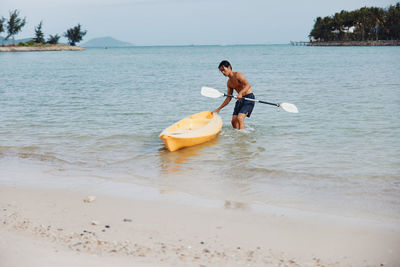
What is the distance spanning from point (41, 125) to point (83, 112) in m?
2.40

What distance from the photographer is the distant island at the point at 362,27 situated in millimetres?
98375

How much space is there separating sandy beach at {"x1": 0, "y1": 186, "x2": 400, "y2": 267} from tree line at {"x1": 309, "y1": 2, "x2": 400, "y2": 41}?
10269 centimetres

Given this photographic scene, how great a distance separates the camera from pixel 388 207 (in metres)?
4.77

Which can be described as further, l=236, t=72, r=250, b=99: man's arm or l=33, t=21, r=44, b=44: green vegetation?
l=33, t=21, r=44, b=44: green vegetation

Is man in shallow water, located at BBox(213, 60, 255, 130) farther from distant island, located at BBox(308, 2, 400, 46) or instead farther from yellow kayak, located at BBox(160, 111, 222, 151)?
distant island, located at BBox(308, 2, 400, 46)

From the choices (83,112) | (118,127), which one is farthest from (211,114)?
(83,112)

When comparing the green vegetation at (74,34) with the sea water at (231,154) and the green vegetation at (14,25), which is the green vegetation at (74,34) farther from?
the sea water at (231,154)

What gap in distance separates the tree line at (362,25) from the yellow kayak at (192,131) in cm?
9856

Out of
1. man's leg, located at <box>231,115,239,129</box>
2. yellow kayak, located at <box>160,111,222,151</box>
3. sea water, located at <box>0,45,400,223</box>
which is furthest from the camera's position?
man's leg, located at <box>231,115,239,129</box>

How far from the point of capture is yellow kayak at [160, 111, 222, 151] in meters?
7.53

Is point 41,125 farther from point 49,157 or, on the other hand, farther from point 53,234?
point 53,234

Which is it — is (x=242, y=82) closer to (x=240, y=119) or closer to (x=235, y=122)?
(x=240, y=119)

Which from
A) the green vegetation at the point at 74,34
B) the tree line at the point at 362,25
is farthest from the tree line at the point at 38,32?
the tree line at the point at 362,25

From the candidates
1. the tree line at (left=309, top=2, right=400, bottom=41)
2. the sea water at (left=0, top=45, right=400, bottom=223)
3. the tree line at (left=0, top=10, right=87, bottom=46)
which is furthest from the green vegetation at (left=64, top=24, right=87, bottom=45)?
the sea water at (left=0, top=45, right=400, bottom=223)
